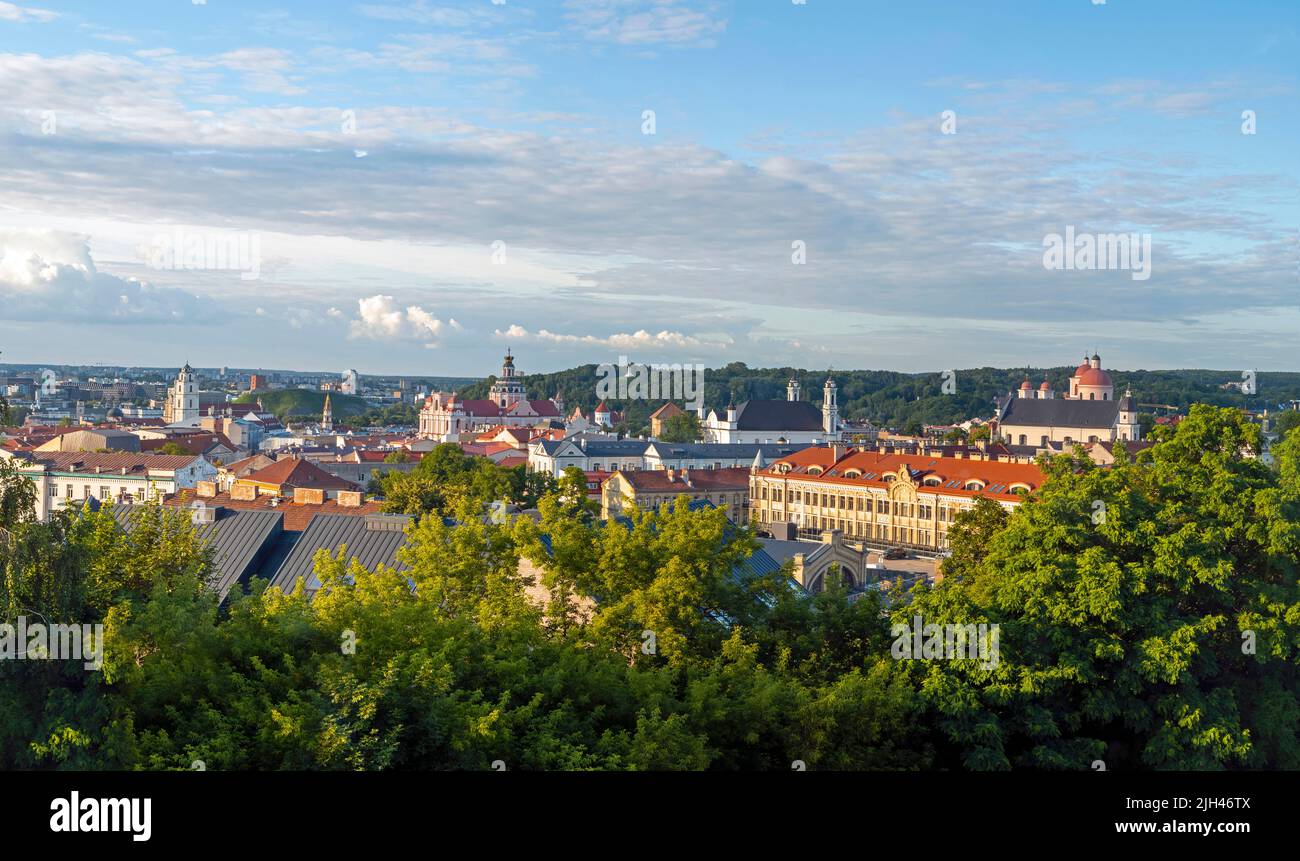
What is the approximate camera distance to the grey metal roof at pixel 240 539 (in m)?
33.4

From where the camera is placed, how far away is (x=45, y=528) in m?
15.3

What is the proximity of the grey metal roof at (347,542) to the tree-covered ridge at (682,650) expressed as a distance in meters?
6.72

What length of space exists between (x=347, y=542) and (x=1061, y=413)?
5259 inches

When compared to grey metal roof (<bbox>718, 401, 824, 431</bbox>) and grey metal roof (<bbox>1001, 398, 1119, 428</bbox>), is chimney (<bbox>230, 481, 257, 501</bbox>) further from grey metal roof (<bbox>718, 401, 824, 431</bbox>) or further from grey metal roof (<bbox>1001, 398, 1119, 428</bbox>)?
grey metal roof (<bbox>1001, 398, 1119, 428</bbox>)

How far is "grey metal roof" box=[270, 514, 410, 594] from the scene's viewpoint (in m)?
Answer: 32.8

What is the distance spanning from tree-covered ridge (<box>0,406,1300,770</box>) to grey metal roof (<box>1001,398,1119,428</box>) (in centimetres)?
12804

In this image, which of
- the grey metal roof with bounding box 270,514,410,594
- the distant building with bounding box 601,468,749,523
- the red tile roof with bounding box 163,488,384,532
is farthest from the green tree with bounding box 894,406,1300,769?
the distant building with bounding box 601,468,749,523

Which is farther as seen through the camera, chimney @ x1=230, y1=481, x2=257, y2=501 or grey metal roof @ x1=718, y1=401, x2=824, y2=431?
grey metal roof @ x1=718, y1=401, x2=824, y2=431

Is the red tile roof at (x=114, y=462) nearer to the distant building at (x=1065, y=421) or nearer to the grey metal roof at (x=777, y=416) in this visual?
the grey metal roof at (x=777, y=416)

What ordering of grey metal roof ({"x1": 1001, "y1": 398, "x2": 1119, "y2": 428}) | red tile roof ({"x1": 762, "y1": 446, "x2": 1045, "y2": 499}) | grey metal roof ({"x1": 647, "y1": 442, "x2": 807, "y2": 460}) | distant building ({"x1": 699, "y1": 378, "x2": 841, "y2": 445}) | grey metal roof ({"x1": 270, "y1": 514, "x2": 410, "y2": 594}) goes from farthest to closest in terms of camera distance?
distant building ({"x1": 699, "y1": 378, "x2": 841, "y2": 445})
grey metal roof ({"x1": 1001, "y1": 398, "x2": 1119, "y2": 428})
grey metal roof ({"x1": 647, "y1": 442, "x2": 807, "y2": 460})
red tile roof ({"x1": 762, "y1": 446, "x2": 1045, "y2": 499})
grey metal roof ({"x1": 270, "y1": 514, "x2": 410, "y2": 594})

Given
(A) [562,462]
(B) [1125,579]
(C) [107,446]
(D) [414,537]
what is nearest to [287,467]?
(C) [107,446]

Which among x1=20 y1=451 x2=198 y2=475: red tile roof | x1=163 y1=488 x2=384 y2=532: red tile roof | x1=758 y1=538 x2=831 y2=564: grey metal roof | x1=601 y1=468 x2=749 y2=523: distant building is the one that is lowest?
x1=601 y1=468 x2=749 y2=523: distant building
